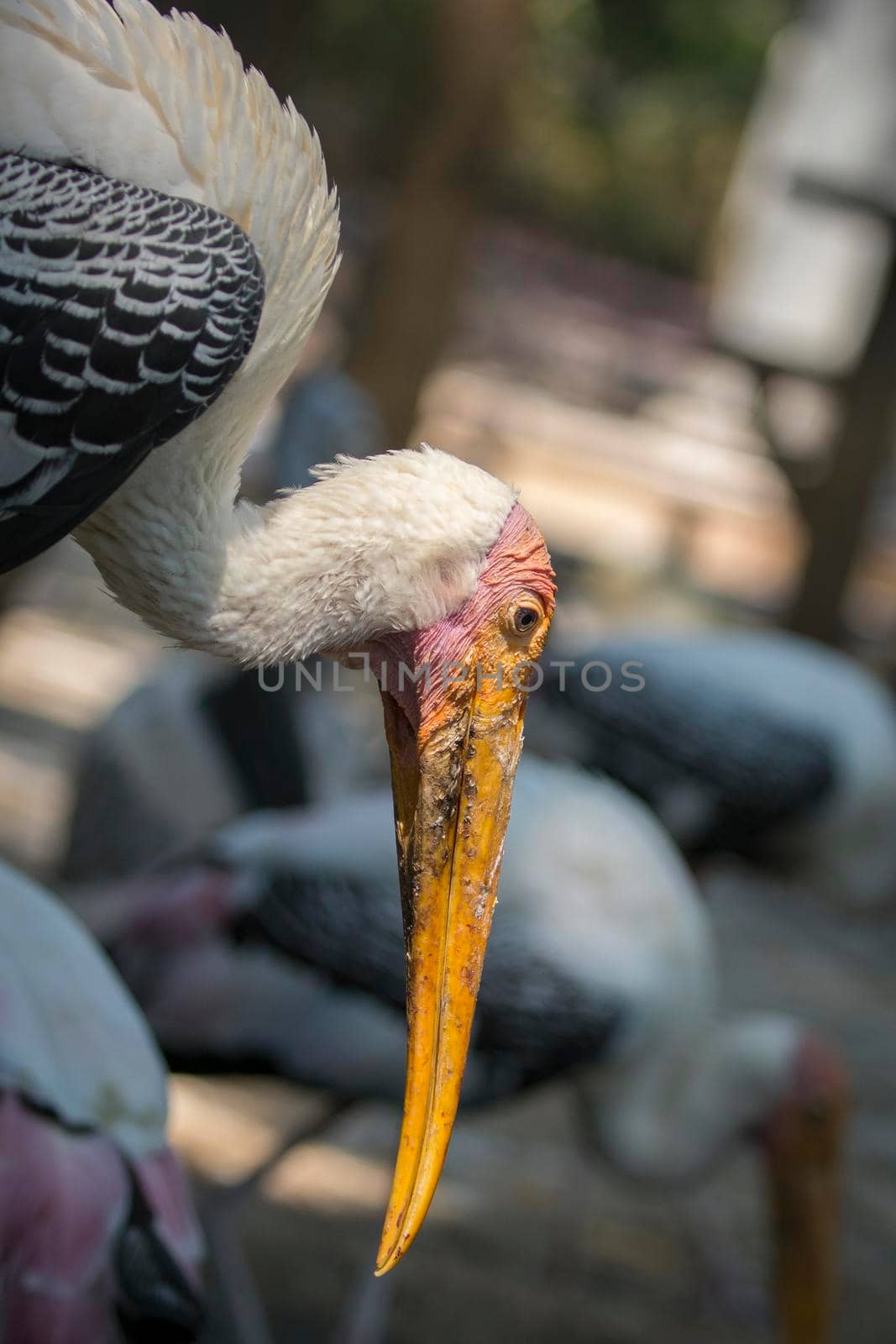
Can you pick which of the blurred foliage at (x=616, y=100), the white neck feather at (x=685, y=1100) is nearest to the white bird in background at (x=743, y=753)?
the white neck feather at (x=685, y=1100)

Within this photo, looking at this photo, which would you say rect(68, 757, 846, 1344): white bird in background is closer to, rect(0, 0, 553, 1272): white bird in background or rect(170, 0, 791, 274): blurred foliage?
rect(0, 0, 553, 1272): white bird in background

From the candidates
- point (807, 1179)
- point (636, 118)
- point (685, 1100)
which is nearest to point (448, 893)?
point (685, 1100)

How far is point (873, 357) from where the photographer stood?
6.16 metres

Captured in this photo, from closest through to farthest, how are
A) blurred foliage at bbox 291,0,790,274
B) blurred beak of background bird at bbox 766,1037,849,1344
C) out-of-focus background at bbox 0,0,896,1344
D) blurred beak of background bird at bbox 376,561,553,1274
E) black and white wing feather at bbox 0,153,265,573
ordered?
black and white wing feather at bbox 0,153,265,573
blurred beak of background bird at bbox 376,561,553,1274
blurred beak of background bird at bbox 766,1037,849,1344
out-of-focus background at bbox 0,0,896,1344
blurred foliage at bbox 291,0,790,274

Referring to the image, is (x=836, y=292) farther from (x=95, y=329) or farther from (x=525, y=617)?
(x=95, y=329)

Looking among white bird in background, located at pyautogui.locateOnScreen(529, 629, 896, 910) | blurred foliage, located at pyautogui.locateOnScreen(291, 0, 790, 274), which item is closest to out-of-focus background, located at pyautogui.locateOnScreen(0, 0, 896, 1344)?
white bird in background, located at pyautogui.locateOnScreen(529, 629, 896, 910)

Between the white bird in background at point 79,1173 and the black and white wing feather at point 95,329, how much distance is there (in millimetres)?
494

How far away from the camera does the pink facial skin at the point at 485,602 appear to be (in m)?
1.57

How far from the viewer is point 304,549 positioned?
1577 mm

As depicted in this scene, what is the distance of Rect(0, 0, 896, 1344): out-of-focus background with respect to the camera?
3.27 metres

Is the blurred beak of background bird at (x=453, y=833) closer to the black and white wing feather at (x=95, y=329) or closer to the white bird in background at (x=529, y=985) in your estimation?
the black and white wing feather at (x=95, y=329)

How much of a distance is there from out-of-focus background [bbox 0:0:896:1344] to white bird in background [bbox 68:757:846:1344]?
39 cm

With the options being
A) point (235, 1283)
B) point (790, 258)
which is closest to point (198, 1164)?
point (235, 1283)

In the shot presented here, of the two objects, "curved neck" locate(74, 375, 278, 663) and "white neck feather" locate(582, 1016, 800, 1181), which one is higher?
"curved neck" locate(74, 375, 278, 663)
